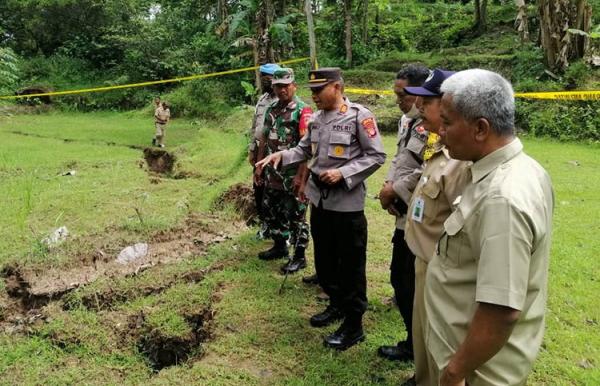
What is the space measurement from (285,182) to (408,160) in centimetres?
179

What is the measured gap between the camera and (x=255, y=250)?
505 centimetres

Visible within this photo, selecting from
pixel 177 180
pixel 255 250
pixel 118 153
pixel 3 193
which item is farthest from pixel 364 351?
pixel 118 153

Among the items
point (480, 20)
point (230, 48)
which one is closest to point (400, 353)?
point (230, 48)

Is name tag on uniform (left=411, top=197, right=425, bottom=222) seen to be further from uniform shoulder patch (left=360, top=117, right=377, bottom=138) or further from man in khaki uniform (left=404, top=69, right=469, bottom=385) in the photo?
uniform shoulder patch (left=360, top=117, right=377, bottom=138)

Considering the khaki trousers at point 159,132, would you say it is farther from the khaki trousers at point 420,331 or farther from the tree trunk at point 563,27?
the khaki trousers at point 420,331

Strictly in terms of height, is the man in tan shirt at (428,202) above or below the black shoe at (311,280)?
above

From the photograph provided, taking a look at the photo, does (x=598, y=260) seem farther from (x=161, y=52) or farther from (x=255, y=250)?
(x=161, y=52)

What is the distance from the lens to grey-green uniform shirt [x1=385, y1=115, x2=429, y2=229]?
Answer: 2.77 meters

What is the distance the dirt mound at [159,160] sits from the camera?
9844 millimetres

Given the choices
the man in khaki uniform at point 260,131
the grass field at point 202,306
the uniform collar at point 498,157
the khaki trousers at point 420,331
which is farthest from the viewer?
the man in khaki uniform at point 260,131

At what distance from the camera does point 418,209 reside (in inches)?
89.7

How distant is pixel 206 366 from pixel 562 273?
3.16m

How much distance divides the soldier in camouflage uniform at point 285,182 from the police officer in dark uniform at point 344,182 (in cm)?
108

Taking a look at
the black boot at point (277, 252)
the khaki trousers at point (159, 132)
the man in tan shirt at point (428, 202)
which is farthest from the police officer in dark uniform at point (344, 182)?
the khaki trousers at point (159, 132)
